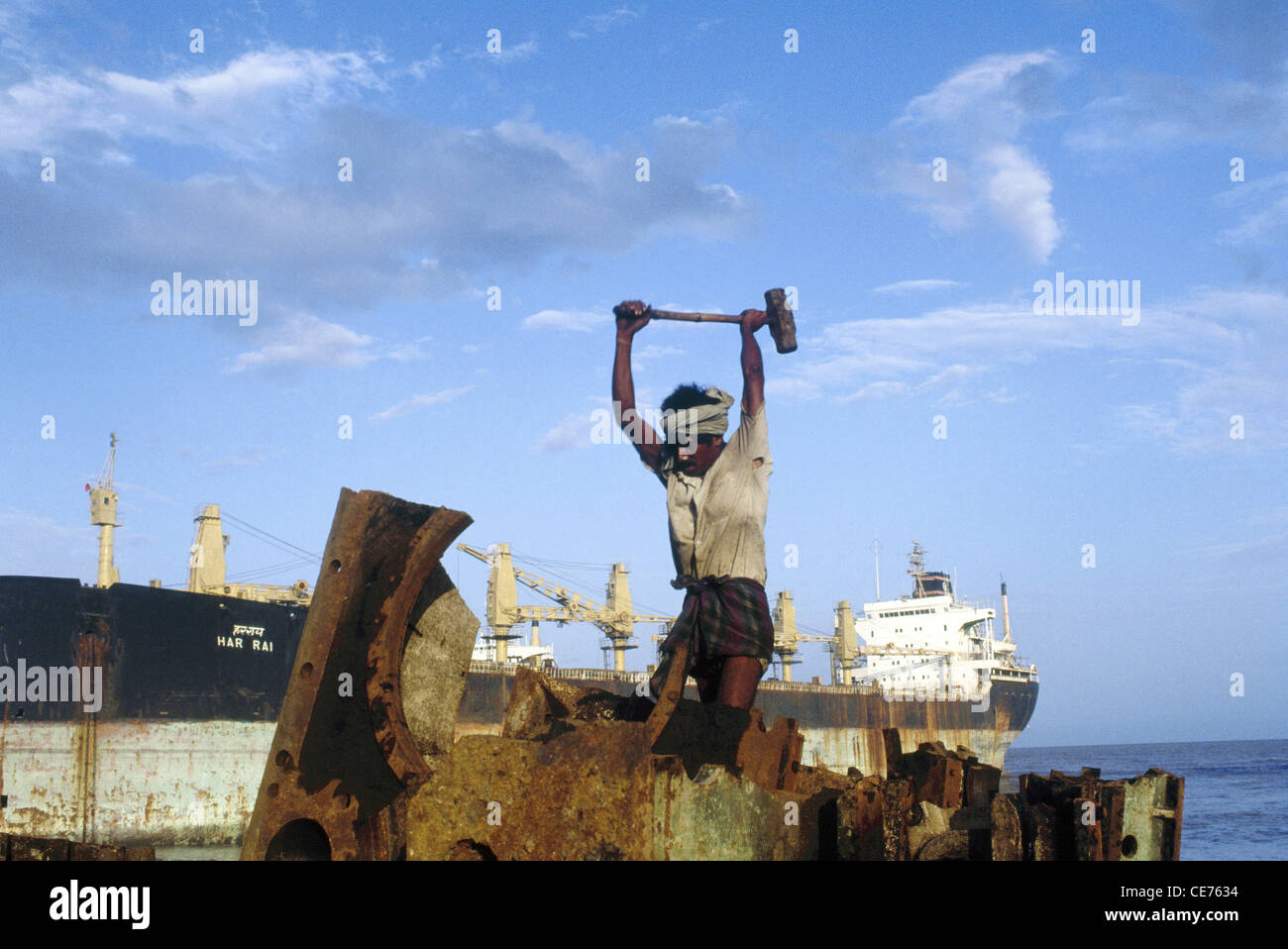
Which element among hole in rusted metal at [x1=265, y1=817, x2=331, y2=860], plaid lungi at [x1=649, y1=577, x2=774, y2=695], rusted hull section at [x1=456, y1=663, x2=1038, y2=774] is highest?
plaid lungi at [x1=649, y1=577, x2=774, y2=695]

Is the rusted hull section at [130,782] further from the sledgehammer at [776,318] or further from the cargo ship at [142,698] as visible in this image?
the sledgehammer at [776,318]

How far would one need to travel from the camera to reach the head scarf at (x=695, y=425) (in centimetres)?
443

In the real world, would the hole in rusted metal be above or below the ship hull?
above

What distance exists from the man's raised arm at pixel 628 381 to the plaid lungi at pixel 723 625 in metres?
0.65

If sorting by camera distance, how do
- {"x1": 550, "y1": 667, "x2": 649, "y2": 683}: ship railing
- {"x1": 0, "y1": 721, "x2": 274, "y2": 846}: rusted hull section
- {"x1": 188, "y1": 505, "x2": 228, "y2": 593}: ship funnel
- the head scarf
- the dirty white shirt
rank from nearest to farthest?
the dirty white shirt, the head scarf, {"x1": 0, "y1": 721, "x2": 274, "y2": 846}: rusted hull section, {"x1": 188, "y1": 505, "x2": 228, "y2": 593}: ship funnel, {"x1": 550, "y1": 667, "x2": 649, "y2": 683}: ship railing

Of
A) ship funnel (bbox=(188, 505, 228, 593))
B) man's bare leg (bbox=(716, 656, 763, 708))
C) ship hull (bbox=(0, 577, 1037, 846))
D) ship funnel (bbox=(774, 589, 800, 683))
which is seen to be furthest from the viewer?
ship funnel (bbox=(774, 589, 800, 683))

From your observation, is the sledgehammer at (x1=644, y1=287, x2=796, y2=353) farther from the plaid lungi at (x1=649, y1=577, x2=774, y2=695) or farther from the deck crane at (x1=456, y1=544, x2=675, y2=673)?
the deck crane at (x1=456, y1=544, x2=675, y2=673)

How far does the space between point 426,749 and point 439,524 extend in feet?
A: 2.45

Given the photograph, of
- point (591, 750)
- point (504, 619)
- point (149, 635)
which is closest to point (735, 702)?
point (591, 750)

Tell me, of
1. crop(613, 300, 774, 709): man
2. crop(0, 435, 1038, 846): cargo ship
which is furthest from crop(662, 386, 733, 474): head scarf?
crop(0, 435, 1038, 846): cargo ship

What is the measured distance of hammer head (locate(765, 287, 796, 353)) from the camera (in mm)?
4254

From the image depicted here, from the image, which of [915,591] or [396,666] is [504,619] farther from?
[396,666]

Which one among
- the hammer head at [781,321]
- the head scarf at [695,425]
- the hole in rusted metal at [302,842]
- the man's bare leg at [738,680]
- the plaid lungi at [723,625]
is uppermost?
the hammer head at [781,321]

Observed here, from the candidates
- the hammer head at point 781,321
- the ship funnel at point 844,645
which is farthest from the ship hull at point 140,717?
the ship funnel at point 844,645
